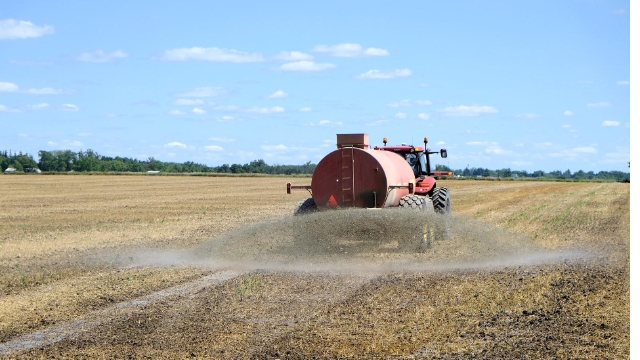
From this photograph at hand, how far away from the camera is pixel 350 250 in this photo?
14.3m

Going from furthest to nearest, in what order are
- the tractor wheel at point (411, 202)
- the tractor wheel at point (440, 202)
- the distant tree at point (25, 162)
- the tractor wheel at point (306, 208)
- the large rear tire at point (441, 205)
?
the distant tree at point (25, 162) < the tractor wheel at point (440, 202) < the large rear tire at point (441, 205) < the tractor wheel at point (306, 208) < the tractor wheel at point (411, 202)

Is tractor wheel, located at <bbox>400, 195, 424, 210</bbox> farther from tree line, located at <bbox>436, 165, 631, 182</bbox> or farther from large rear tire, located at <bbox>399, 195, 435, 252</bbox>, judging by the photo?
tree line, located at <bbox>436, 165, 631, 182</bbox>

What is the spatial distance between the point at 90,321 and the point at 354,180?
673 centimetres

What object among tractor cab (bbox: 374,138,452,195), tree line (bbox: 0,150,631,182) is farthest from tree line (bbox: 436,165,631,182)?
tractor cab (bbox: 374,138,452,195)

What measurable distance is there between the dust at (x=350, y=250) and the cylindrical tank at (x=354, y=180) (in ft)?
1.80

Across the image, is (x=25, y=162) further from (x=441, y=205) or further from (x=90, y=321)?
(x=90, y=321)

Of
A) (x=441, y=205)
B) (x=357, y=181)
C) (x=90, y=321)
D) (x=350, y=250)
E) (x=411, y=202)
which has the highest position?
(x=357, y=181)

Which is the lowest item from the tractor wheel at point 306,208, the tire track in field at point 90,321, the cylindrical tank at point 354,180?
the tire track in field at point 90,321

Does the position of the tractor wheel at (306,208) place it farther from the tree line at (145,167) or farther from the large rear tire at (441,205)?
the tree line at (145,167)

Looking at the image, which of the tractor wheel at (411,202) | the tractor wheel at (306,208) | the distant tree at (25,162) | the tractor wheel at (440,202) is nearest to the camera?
the tractor wheel at (411,202)

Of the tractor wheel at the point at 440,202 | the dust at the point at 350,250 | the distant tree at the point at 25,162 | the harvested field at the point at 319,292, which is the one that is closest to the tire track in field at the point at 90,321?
the harvested field at the point at 319,292

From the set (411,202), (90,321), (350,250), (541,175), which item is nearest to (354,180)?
(411,202)

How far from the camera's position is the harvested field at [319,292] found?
7.65 m
